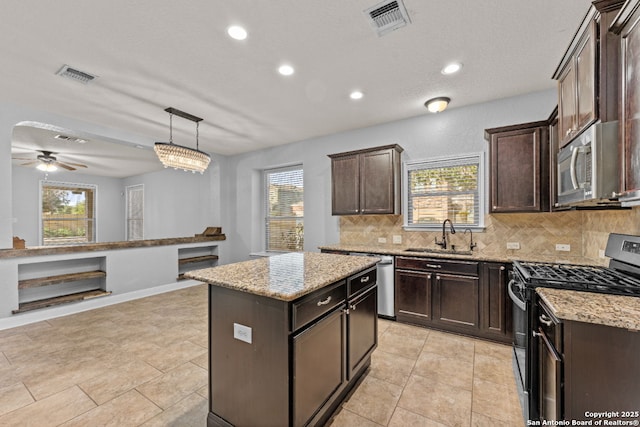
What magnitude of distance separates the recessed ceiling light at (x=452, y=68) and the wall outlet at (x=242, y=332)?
9.22 feet

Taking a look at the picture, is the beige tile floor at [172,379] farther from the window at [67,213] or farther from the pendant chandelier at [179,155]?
the window at [67,213]

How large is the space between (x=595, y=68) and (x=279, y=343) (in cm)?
233

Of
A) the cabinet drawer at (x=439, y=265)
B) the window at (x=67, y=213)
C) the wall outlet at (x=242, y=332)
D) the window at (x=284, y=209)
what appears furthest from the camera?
the window at (x=67, y=213)

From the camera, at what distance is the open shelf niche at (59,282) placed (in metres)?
3.65

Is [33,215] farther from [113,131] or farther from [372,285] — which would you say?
A: [372,285]

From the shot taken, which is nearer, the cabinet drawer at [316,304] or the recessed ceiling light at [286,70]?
the cabinet drawer at [316,304]

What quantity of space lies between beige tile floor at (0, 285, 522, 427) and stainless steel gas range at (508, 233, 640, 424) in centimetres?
37

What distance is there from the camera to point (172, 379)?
228 cm

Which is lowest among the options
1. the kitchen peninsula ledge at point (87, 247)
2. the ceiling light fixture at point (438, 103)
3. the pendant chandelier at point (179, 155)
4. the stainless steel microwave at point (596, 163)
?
the kitchen peninsula ledge at point (87, 247)

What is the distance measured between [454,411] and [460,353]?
91cm

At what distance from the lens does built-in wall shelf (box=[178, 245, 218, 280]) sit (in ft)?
18.1

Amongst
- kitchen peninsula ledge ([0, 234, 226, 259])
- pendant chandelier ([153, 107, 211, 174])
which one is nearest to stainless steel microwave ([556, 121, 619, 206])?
pendant chandelier ([153, 107, 211, 174])

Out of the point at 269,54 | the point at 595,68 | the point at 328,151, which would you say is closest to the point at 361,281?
the point at 595,68

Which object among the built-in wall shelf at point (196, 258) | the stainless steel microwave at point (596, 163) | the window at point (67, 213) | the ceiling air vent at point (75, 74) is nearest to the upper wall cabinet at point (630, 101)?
the stainless steel microwave at point (596, 163)
